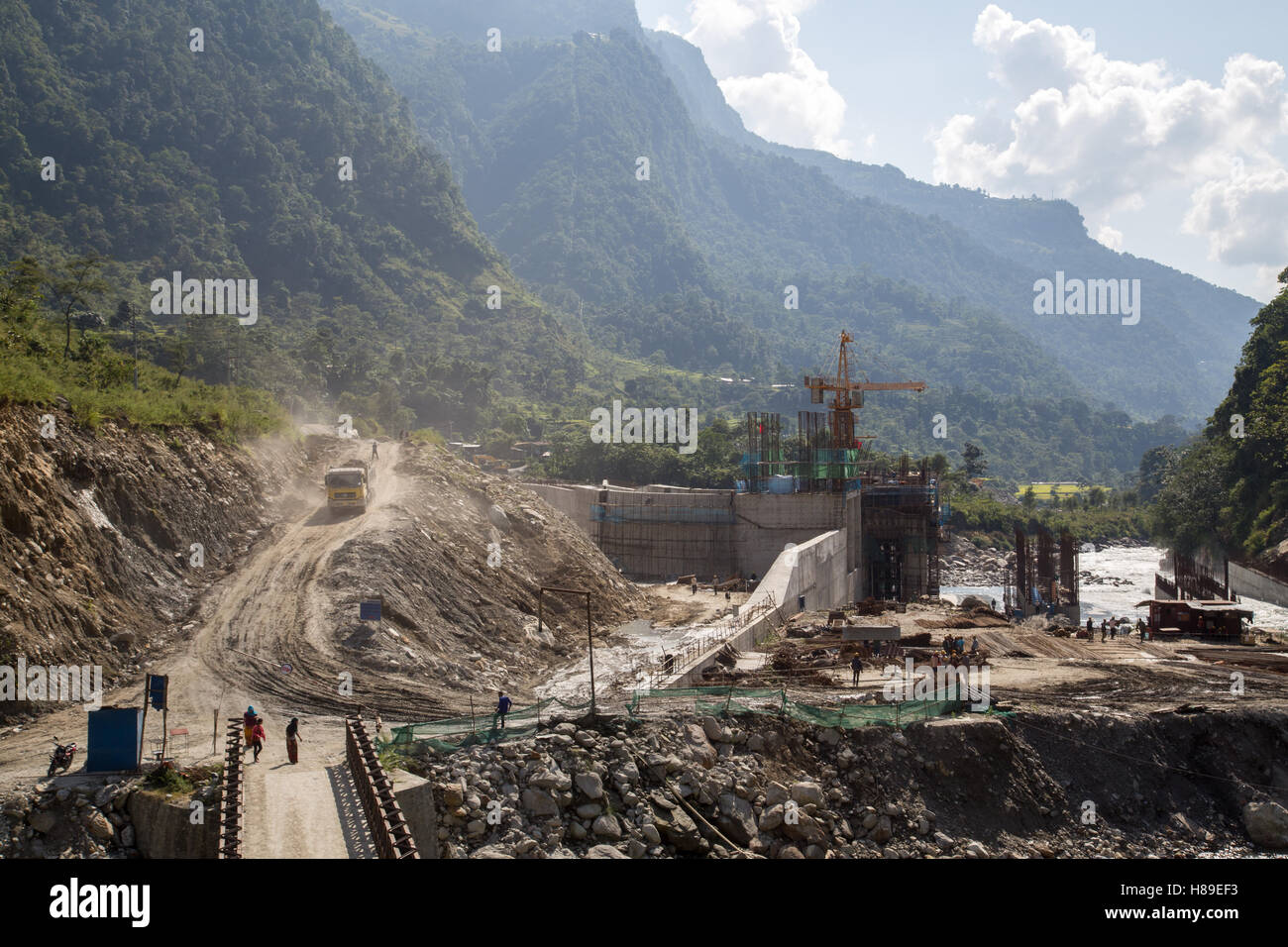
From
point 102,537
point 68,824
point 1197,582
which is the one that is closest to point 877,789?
point 68,824

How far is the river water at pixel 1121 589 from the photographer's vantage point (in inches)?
2879

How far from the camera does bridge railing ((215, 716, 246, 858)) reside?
17188mm

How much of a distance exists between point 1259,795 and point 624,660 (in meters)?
20.6

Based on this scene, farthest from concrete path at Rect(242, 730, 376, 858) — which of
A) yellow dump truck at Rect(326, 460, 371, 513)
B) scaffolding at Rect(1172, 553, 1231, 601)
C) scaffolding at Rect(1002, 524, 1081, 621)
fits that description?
scaffolding at Rect(1172, 553, 1231, 601)

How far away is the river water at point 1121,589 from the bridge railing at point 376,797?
6016 cm

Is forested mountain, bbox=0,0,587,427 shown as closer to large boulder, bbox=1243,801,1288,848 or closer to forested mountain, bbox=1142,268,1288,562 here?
forested mountain, bbox=1142,268,1288,562

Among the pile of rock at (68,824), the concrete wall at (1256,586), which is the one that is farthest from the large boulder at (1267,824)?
the concrete wall at (1256,586)

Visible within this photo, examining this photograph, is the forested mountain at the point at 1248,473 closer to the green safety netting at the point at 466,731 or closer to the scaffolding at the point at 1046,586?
the scaffolding at the point at 1046,586

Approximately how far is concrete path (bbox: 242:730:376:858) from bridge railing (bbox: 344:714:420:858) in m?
0.26

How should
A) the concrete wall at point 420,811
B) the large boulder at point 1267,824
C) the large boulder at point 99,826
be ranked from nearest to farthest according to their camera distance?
1. the large boulder at point 99,826
2. the concrete wall at point 420,811
3. the large boulder at point 1267,824
